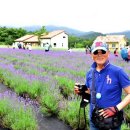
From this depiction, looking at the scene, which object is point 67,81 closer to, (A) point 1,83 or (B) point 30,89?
(B) point 30,89

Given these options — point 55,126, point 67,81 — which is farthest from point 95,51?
point 67,81

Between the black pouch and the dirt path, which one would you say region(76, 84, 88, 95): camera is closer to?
the black pouch

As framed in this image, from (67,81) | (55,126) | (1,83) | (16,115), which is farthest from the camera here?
(1,83)

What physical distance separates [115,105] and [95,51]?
1.78 feet

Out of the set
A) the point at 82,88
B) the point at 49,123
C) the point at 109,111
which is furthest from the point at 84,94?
the point at 49,123

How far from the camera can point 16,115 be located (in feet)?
16.8

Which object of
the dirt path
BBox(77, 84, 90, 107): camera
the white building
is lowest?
the white building

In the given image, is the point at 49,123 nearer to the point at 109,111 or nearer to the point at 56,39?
Result: the point at 109,111

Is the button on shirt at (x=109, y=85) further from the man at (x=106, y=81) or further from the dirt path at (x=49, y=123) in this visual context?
the dirt path at (x=49, y=123)

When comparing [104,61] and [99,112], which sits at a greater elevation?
[104,61]

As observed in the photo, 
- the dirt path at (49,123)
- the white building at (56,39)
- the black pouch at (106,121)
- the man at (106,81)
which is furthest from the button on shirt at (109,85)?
the white building at (56,39)

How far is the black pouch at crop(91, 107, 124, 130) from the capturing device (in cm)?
320

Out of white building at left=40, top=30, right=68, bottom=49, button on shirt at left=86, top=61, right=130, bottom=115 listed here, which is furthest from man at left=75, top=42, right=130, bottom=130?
white building at left=40, top=30, right=68, bottom=49

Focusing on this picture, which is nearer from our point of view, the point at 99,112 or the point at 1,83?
the point at 99,112
